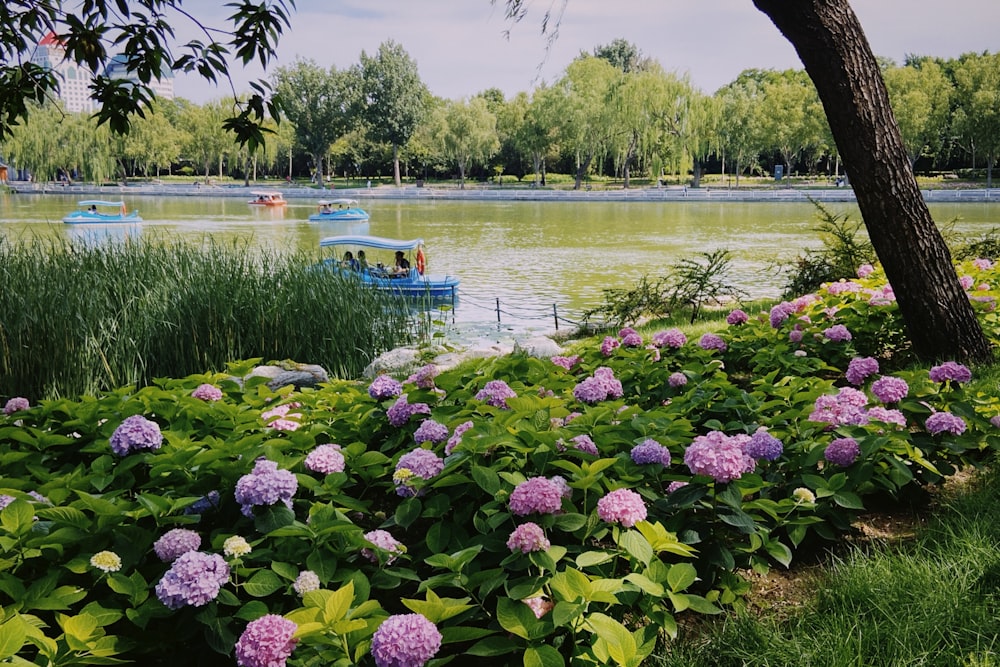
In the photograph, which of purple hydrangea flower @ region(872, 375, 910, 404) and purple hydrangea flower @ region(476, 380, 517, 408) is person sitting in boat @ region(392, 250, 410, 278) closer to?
purple hydrangea flower @ region(476, 380, 517, 408)

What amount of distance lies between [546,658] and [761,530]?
2.33ft

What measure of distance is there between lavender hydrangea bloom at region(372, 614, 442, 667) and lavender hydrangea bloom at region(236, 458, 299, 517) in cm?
50

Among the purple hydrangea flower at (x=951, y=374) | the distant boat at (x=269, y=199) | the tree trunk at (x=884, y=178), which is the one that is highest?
the distant boat at (x=269, y=199)

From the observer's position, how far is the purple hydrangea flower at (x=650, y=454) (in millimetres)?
1886

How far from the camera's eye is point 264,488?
168 centimetres

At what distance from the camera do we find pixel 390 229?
28.0 m

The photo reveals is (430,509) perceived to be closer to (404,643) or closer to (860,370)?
(404,643)

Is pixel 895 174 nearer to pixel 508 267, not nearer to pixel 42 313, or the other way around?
pixel 42 313

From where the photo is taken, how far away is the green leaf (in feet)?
4.97

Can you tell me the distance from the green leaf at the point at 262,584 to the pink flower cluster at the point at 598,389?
1.24 m

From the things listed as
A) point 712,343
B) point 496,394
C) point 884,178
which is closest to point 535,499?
point 496,394

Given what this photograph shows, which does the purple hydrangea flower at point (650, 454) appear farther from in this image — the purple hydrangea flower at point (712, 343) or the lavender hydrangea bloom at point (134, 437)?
the purple hydrangea flower at point (712, 343)

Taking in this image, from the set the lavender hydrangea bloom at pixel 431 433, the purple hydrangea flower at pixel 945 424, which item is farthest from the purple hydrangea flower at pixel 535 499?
the purple hydrangea flower at pixel 945 424

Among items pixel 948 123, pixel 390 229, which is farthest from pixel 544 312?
pixel 948 123
